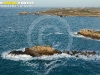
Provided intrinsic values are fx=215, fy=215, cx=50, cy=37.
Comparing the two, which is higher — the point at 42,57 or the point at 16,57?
the point at 42,57

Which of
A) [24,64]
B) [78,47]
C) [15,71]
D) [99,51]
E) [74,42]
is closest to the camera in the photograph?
[15,71]

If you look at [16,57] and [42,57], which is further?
[16,57]

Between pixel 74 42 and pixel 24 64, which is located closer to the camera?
pixel 24 64

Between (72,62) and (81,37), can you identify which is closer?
(72,62)

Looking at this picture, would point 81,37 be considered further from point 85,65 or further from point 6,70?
point 6,70

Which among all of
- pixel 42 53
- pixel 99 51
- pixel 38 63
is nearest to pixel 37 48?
pixel 42 53

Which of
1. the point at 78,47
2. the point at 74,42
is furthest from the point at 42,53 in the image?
the point at 74,42

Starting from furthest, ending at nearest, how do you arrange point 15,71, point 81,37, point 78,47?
1. point 81,37
2. point 78,47
3. point 15,71

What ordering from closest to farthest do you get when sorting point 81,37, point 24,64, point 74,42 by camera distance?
point 24,64
point 74,42
point 81,37

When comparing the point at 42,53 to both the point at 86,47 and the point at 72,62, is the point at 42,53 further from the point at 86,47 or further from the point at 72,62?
the point at 86,47
